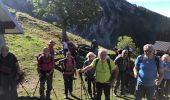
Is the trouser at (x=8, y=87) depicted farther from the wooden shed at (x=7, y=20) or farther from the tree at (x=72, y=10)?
the tree at (x=72, y=10)

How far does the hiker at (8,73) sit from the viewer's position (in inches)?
550

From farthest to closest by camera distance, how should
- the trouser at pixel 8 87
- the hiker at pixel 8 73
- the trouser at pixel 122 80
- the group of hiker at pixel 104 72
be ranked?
the trouser at pixel 122 80, the trouser at pixel 8 87, the hiker at pixel 8 73, the group of hiker at pixel 104 72

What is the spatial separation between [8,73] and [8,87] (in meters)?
0.55

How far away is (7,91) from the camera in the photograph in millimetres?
14469

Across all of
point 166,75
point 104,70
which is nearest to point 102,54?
point 104,70

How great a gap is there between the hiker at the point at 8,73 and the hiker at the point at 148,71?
4.33m

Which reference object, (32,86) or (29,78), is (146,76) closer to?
(32,86)

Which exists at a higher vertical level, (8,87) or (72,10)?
(72,10)

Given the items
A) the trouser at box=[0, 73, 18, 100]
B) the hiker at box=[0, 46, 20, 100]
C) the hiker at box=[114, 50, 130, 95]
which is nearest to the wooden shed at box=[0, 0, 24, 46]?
the hiker at box=[0, 46, 20, 100]

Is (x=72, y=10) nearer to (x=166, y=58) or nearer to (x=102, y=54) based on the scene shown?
(x=166, y=58)

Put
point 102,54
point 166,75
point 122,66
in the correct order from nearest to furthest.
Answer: point 102,54
point 166,75
point 122,66

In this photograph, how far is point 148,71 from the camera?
12312 mm

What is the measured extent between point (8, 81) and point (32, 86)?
24.8 feet

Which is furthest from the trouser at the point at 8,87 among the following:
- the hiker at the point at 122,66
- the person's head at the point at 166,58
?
the person's head at the point at 166,58
